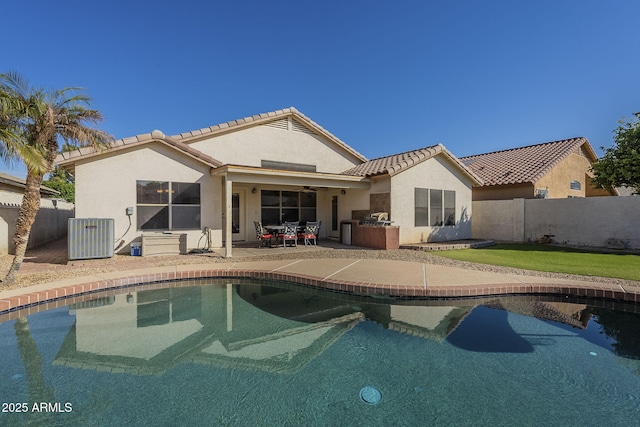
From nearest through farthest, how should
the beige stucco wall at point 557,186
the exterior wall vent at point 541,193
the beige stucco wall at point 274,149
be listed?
the beige stucco wall at point 274,149 → the exterior wall vent at point 541,193 → the beige stucco wall at point 557,186

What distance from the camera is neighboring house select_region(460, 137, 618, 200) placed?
16641 mm

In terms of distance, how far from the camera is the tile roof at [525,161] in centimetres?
1686

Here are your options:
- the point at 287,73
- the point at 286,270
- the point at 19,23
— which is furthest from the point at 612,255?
the point at 19,23

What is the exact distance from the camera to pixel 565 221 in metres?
14.6

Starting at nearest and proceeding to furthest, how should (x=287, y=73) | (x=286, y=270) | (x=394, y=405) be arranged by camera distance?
(x=394, y=405) → (x=286, y=270) → (x=287, y=73)

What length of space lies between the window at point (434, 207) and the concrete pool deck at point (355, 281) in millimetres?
6070

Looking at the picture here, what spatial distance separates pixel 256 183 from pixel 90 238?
240 inches

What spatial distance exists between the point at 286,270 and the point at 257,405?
5.16 metres

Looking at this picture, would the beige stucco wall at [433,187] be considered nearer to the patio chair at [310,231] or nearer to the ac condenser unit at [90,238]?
the patio chair at [310,231]

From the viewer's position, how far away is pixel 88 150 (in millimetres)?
10250

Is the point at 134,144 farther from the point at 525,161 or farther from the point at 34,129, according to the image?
the point at 525,161

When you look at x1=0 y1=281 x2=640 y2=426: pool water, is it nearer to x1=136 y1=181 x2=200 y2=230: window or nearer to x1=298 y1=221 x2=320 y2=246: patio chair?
x1=136 y1=181 x2=200 y2=230: window

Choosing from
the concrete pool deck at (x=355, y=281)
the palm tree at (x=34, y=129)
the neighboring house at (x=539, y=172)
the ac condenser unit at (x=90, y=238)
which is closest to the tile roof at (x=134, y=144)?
the palm tree at (x=34, y=129)

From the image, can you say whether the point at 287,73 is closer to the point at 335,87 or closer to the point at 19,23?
the point at 335,87
